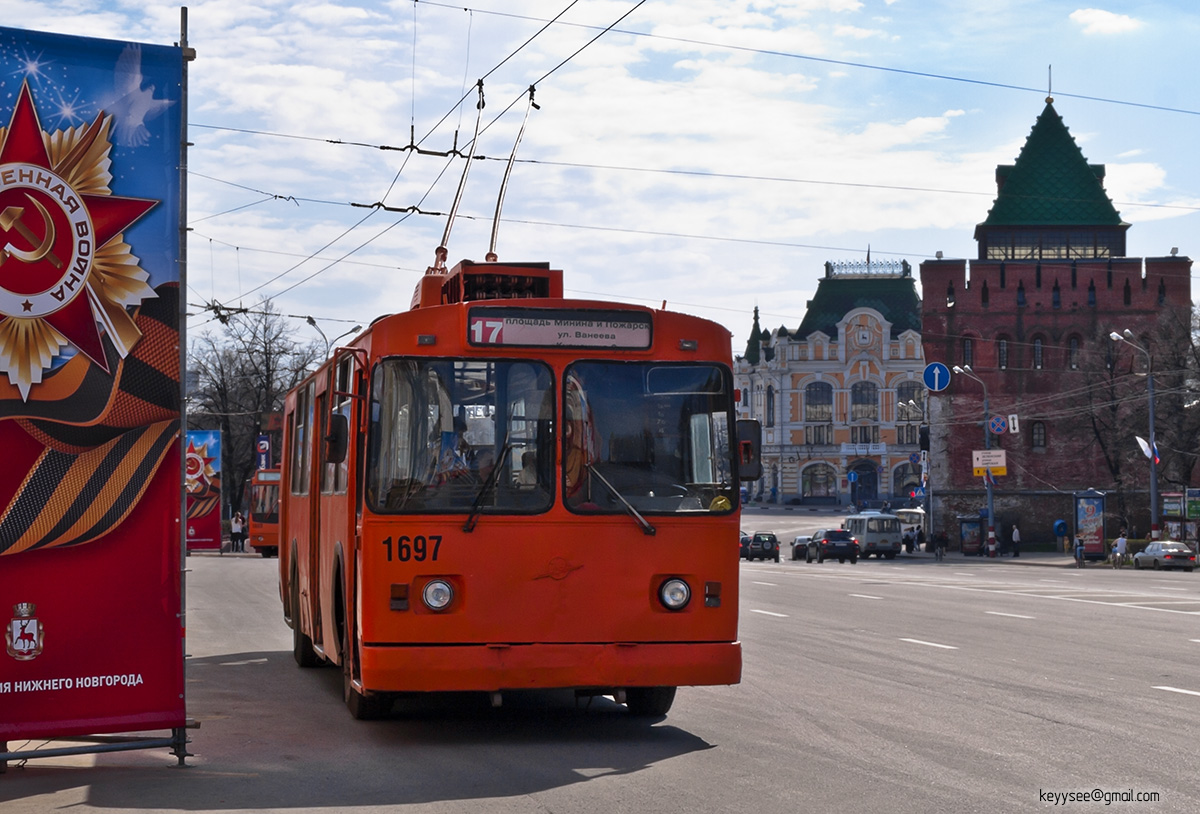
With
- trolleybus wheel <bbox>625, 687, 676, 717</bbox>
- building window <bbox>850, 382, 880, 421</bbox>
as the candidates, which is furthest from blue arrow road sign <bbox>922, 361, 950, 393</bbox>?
building window <bbox>850, 382, 880, 421</bbox>

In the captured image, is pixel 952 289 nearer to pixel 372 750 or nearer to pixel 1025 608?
pixel 1025 608

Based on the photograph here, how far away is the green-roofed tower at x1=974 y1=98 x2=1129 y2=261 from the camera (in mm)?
76750

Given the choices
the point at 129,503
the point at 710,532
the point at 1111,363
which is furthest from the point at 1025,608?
the point at 1111,363

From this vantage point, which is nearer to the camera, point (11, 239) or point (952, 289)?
point (11, 239)

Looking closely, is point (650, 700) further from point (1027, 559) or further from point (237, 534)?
point (237, 534)

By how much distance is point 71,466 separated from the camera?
26.6 ft

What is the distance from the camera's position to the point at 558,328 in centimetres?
976

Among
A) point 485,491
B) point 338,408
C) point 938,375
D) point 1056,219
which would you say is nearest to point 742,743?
point 485,491

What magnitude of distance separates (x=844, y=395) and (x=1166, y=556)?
246 feet

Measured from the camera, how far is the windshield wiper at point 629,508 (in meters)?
9.56

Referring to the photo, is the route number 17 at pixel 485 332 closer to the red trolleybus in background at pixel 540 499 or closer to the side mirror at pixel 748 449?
the red trolleybus in background at pixel 540 499

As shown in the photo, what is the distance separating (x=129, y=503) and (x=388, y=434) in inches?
72.5

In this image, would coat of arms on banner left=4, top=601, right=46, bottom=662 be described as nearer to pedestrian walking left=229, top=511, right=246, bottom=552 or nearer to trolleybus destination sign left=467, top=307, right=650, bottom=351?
trolleybus destination sign left=467, top=307, right=650, bottom=351

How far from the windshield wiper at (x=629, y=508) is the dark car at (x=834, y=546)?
2024 inches
